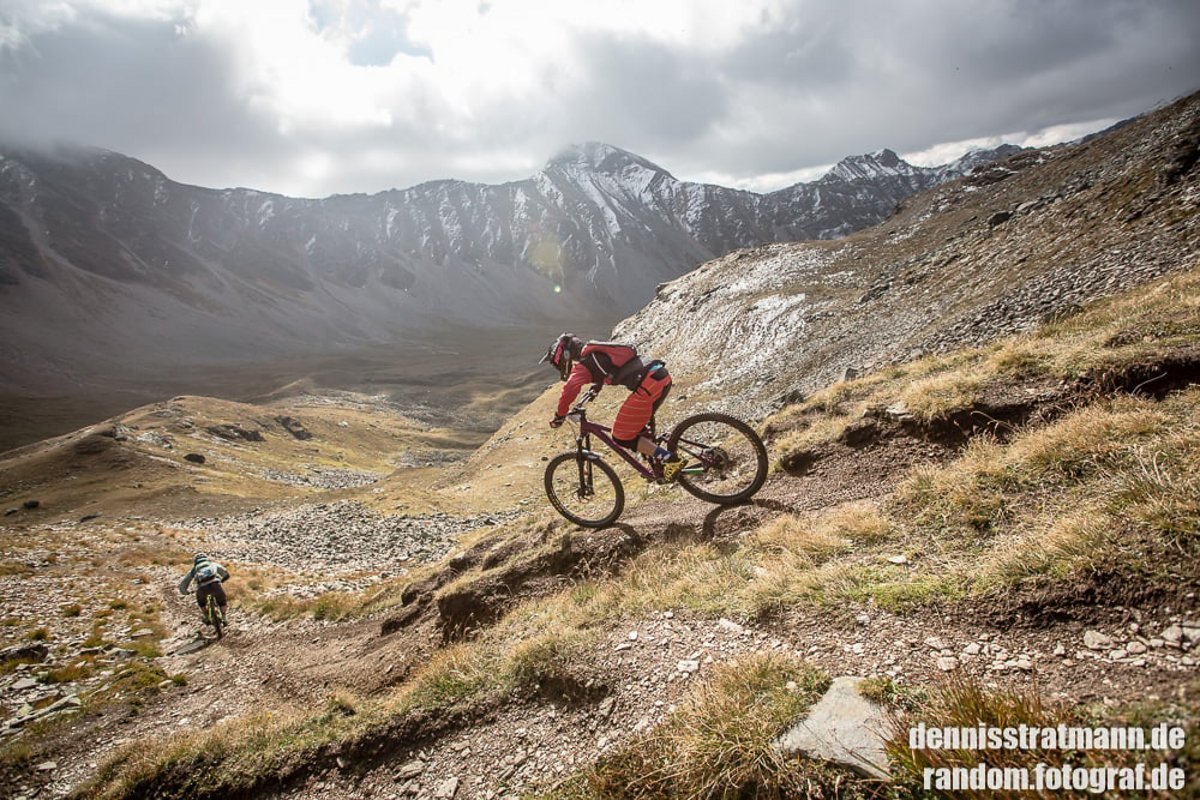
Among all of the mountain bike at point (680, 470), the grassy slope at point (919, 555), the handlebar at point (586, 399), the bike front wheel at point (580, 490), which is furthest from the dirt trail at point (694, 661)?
→ the handlebar at point (586, 399)

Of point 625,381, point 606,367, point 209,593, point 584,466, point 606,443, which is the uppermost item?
point 606,367

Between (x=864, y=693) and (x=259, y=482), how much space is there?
66.1 m

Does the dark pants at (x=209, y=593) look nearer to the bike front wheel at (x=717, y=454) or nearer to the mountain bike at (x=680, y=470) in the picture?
the mountain bike at (x=680, y=470)

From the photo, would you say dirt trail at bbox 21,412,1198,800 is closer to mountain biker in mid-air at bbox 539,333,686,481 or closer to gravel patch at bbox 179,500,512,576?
mountain biker in mid-air at bbox 539,333,686,481

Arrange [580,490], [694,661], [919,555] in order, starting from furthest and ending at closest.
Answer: [580,490]
[919,555]
[694,661]

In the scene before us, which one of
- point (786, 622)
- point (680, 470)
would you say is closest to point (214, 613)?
point (680, 470)

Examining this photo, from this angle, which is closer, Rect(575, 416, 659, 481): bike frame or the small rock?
the small rock

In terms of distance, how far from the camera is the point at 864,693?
157 inches

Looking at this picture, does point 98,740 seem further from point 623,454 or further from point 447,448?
point 447,448

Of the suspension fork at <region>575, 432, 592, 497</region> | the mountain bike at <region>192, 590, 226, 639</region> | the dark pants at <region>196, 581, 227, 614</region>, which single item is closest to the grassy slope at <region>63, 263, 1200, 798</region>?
the suspension fork at <region>575, 432, 592, 497</region>

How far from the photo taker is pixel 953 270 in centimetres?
3142

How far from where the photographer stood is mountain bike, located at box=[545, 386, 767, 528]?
9.67 meters

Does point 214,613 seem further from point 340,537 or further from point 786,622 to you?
point 786,622

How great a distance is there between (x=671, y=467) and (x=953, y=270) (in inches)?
1212
